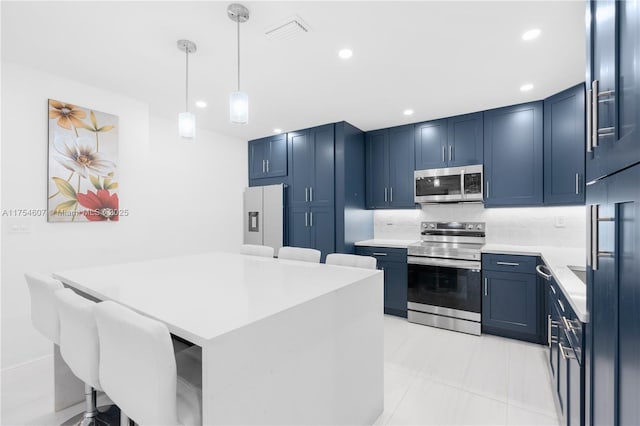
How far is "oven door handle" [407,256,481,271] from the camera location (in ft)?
10.6

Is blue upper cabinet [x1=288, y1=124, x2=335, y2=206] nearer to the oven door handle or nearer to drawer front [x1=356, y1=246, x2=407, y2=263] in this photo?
drawer front [x1=356, y1=246, x2=407, y2=263]

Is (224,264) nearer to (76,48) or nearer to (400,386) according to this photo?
(400,386)

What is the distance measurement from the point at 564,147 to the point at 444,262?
1.64 meters

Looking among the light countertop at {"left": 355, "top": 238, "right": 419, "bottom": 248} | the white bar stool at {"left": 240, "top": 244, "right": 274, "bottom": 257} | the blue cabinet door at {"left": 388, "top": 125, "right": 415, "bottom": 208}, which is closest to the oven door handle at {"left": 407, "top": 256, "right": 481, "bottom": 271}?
the light countertop at {"left": 355, "top": 238, "right": 419, "bottom": 248}

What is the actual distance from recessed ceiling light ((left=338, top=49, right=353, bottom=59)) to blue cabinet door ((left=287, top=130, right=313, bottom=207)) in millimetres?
1932

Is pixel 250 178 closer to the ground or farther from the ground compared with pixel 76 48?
closer to the ground

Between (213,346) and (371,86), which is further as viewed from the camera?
(371,86)

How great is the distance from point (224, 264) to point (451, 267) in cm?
247

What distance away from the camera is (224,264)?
2252 millimetres

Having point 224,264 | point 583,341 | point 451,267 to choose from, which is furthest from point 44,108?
point 451,267

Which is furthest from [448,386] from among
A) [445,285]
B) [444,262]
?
[444,262]

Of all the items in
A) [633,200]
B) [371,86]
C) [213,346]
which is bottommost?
[213,346]

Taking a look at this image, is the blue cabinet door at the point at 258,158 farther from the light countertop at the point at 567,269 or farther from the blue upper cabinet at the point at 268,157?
the light countertop at the point at 567,269

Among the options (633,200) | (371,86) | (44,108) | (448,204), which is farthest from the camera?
(448,204)
